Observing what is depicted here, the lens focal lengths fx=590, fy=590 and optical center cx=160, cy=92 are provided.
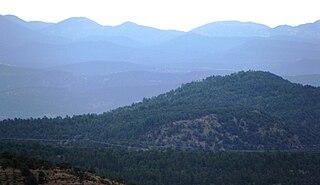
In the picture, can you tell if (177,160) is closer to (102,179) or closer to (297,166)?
(297,166)

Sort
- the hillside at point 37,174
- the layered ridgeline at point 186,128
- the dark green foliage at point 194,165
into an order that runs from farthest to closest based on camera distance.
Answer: the layered ridgeline at point 186,128 → the dark green foliage at point 194,165 → the hillside at point 37,174

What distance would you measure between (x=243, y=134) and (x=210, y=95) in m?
39.3

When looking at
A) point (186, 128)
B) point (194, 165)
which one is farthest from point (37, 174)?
point (186, 128)

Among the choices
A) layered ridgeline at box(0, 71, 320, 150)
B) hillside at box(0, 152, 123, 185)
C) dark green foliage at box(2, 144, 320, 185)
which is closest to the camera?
hillside at box(0, 152, 123, 185)

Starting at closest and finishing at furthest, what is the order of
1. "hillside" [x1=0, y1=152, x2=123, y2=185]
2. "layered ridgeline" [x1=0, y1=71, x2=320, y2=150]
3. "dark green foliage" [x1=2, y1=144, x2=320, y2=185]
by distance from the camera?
"hillside" [x1=0, y1=152, x2=123, y2=185]
"dark green foliage" [x1=2, y1=144, x2=320, y2=185]
"layered ridgeline" [x1=0, y1=71, x2=320, y2=150]

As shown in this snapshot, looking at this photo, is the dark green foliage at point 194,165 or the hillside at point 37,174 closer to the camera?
the hillside at point 37,174

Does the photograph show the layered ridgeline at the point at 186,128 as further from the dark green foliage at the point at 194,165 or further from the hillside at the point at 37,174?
the hillside at the point at 37,174

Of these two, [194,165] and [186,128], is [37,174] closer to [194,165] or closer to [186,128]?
[194,165]

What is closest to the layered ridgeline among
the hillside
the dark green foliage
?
the dark green foliage

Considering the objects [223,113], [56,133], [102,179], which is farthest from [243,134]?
[102,179]

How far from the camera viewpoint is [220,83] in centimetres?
16338

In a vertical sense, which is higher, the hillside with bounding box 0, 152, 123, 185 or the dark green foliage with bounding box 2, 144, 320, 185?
the hillside with bounding box 0, 152, 123, 185

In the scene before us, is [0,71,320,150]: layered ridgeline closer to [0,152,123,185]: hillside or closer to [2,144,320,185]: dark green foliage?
[2,144,320,185]: dark green foliage

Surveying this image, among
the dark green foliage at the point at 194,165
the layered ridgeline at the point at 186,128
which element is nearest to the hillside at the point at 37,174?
the dark green foliage at the point at 194,165
